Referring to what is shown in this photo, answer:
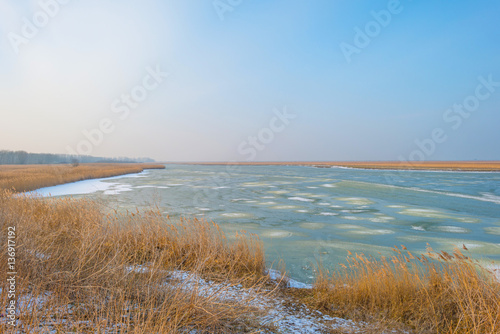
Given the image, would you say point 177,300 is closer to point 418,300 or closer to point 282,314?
point 282,314

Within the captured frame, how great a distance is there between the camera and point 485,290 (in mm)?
3672

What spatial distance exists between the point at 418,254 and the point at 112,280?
24.3 feet

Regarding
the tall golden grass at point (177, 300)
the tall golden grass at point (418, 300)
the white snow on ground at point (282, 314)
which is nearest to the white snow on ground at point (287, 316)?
the white snow on ground at point (282, 314)

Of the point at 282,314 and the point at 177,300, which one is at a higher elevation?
the point at 177,300

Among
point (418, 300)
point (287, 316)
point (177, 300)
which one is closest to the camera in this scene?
point (177, 300)

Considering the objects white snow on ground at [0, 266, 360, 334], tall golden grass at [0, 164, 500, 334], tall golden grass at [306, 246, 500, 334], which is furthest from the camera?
tall golden grass at [306, 246, 500, 334]

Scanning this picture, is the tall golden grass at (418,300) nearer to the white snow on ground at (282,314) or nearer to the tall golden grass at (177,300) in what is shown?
the tall golden grass at (177,300)

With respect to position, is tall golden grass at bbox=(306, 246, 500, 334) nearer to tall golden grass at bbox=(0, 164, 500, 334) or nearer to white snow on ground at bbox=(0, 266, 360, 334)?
tall golden grass at bbox=(0, 164, 500, 334)

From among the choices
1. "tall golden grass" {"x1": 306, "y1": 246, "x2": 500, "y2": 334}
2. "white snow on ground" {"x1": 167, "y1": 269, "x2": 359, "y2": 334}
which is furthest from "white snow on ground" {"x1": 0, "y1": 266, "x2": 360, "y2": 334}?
"tall golden grass" {"x1": 306, "y1": 246, "x2": 500, "y2": 334}

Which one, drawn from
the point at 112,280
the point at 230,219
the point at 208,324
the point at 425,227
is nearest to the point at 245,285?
the point at 208,324

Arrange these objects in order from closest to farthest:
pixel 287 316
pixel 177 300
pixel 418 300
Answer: pixel 177 300, pixel 287 316, pixel 418 300

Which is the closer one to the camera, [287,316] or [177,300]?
[177,300]

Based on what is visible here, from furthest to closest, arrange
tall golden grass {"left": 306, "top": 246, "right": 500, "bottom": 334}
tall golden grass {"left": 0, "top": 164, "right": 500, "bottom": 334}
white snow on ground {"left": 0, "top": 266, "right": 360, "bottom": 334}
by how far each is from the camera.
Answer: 1. tall golden grass {"left": 306, "top": 246, "right": 500, "bottom": 334}
2. white snow on ground {"left": 0, "top": 266, "right": 360, "bottom": 334}
3. tall golden grass {"left": 0, "top": 164, "right": 500, "bottom": 334}

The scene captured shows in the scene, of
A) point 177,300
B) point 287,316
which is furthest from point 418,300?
point 177,300
